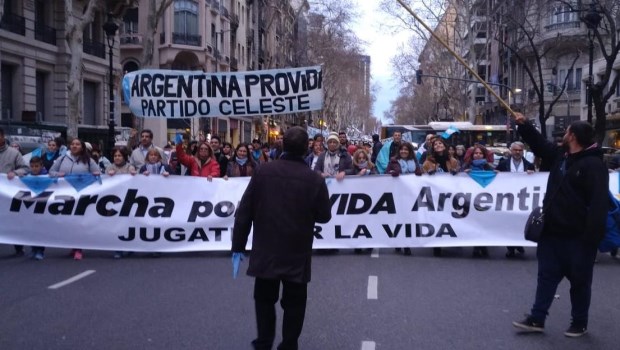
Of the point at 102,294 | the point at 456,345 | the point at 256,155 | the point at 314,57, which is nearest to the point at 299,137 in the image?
the point at 456,345

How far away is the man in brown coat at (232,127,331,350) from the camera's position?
5289 mm

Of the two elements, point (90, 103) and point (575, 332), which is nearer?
point (575, 332)

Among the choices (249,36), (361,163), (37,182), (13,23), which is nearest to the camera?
(37,182)

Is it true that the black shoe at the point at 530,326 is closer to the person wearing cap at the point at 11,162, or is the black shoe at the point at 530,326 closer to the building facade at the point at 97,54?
the person wearing cap at the point at 11,162

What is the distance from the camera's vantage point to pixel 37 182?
36.6 feet

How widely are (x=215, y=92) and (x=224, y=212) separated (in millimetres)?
1982

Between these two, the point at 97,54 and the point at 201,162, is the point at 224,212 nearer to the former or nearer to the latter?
the point at 201,162

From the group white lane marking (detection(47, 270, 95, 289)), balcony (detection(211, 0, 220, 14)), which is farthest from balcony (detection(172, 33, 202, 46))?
white lane marking (detection(47, 270, 95, 289))

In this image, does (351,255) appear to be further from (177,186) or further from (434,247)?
(177,186)

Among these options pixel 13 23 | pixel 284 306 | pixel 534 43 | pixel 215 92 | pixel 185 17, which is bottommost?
pixel 284 306

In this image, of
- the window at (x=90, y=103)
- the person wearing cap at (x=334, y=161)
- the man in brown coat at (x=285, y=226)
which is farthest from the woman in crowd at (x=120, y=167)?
the window at (x=90, y=103)

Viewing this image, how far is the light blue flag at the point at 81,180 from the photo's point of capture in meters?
11.1

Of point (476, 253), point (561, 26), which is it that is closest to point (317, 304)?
point (476, 253)

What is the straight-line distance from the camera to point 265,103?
39.5 ft
